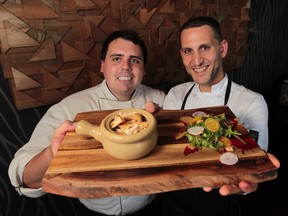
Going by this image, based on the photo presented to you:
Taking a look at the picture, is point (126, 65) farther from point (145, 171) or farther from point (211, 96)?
point (145, 171)

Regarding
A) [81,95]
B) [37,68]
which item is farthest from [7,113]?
[81,95]

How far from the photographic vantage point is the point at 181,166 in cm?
90

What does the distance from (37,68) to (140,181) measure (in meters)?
1.26

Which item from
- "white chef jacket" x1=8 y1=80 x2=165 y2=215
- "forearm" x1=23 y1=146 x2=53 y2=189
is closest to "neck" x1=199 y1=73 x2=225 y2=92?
"white chef jacket" x1=8 y1=80 x2=165 y2=215

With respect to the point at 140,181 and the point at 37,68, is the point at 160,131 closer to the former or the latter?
the point at 140,181

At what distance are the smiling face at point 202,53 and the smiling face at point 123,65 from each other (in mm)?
355

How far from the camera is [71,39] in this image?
1.75m

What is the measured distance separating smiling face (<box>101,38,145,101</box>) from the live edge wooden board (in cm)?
70

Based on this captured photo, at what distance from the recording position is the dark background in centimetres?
175

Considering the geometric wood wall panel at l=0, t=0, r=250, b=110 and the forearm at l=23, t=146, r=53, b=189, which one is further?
the geometric wood wall panel at l=0, t=0, r=250, b=110

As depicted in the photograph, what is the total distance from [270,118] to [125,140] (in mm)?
3539

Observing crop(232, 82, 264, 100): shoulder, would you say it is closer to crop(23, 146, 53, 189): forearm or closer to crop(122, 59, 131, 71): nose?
crop(122, 59, 131, 71): nose

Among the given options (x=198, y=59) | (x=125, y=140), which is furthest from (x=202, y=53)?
(x=125, y=140)

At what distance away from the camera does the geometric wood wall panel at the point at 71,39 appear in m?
1.55
